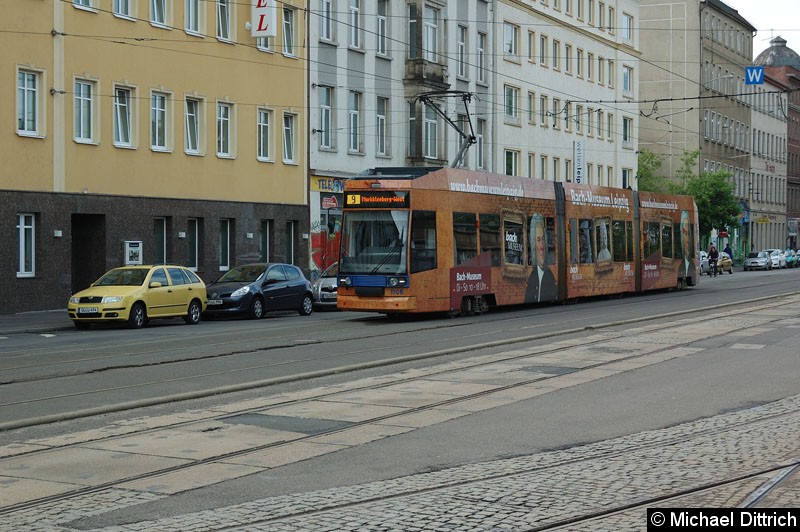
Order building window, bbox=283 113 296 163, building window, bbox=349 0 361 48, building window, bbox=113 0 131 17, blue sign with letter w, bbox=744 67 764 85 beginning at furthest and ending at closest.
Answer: blue sign with letter w, bbox=744 67 764 85 < building window, bbox=349 0 361 48 < building window, bbox=283 113 296 163 < building window, bbox=113 0 131 17

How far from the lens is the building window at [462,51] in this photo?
55938 millimetres

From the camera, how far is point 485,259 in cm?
3053

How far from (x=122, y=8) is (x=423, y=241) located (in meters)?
14.1

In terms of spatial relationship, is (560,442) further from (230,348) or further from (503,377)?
(230,348)

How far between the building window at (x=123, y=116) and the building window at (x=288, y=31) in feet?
27.8

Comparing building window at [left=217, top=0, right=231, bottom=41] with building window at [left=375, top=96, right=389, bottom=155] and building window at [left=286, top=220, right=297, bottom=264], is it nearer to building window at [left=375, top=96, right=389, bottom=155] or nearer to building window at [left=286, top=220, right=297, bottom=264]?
building window at [left=286, top=220, right=297, bottom=264]

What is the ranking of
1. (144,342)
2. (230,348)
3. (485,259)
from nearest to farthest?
(230,348), (144,342), (485,259)

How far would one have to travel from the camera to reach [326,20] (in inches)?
1818

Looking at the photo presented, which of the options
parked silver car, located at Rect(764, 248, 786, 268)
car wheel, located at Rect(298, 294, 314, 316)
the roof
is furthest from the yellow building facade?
the roof

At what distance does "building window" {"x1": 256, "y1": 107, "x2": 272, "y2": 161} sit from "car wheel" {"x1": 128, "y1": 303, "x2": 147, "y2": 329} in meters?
15.7

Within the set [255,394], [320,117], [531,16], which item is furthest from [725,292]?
[255,394]

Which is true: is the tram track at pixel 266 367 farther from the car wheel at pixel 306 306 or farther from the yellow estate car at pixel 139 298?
the car wheel at pixel 306 306

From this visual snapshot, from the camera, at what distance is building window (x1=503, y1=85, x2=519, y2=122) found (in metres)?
61.5

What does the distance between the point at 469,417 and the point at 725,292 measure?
1311 inches
